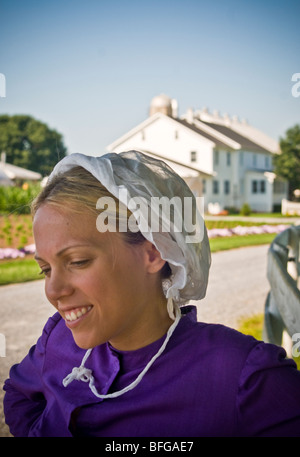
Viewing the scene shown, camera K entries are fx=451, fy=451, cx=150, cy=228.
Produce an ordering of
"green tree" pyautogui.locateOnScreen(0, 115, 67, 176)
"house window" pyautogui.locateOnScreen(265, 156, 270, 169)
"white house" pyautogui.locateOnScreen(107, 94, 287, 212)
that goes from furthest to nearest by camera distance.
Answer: "green tree" pyautogui.locateOnScreen(0, 115, 67, 176), "house window" pyautogui.locateOnScreen(265, 156, 270, 169), "white house" pyautogui.locateOnScreen(107, 94, 287, 212)

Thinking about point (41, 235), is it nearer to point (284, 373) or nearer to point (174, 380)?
point (174, 380)

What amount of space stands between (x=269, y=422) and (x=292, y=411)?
2.5 inches

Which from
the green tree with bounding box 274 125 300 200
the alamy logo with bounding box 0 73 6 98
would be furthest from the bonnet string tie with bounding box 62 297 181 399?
the green tree with bounding box 274 125 300 200

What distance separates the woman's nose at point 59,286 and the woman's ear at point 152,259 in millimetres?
237

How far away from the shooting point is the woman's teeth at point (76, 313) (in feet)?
4.13

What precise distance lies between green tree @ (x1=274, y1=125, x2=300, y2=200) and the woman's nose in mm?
37650

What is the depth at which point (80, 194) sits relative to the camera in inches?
50.9

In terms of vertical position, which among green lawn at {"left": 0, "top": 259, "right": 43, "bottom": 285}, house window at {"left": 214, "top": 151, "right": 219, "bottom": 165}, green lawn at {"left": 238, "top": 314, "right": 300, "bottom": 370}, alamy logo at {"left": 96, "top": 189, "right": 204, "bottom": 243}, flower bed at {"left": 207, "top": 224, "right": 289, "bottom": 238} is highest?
house window at {"left": 214, "top": 151, "right": 219, "bottom": 165}

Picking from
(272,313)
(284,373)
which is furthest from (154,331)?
(272,313)

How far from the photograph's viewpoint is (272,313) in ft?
9.95

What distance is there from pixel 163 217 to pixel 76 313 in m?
0.36

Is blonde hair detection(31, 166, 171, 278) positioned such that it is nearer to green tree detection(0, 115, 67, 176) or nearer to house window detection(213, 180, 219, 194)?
house window detection(213, 180, 219, 194)

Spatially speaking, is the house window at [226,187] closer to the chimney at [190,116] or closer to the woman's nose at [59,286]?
the chimney at [190,116]

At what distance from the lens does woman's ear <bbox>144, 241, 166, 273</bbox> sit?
1.33 metres
